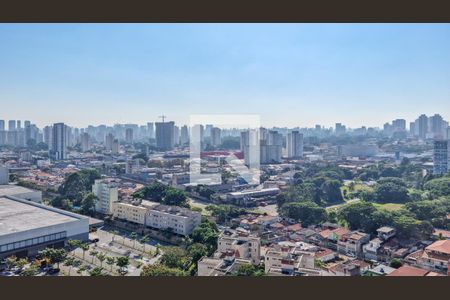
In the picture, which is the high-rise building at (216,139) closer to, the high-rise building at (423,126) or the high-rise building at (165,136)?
the high-rise building at (165,136)

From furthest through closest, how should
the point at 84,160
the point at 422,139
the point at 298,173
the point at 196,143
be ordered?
1. the point at 422,139
2. the point at 84,160
3. the point at 298,173
4. the point at 196,143

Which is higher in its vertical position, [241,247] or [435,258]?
[241,247]

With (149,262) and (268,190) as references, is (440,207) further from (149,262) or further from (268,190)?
(149,262)

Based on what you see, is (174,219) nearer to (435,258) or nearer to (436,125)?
(435,258)

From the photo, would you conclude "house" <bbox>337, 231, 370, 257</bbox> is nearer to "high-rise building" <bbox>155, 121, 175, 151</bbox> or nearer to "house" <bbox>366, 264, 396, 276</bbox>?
"house" <bbox>366, 264, 396, 276</bbox>

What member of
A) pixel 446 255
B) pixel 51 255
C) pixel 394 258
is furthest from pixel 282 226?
pixel 51 255

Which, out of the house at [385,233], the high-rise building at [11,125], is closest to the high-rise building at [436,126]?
the house at [385,233]

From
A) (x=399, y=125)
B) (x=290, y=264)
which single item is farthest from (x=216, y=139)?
(x=399, y=125)
